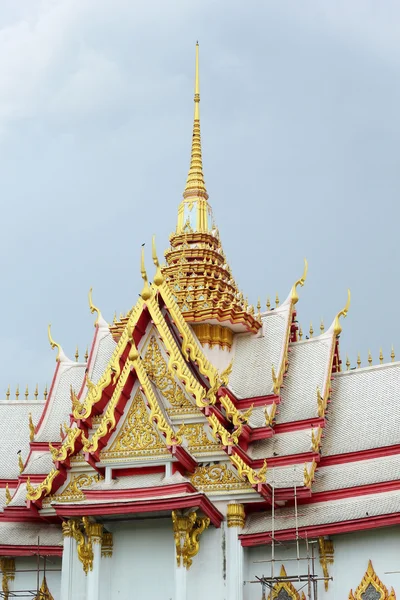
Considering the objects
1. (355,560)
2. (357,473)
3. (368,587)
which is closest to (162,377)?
(357,473)

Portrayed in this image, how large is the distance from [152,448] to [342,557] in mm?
3215

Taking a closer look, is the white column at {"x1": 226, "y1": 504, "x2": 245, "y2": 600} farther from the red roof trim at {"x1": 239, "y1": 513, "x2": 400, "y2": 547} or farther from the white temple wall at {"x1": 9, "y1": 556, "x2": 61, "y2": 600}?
the white temple wall at {"x1": 9, "y1": 556, "x2": 61, "y2": 600}

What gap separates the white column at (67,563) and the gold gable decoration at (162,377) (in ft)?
8.26

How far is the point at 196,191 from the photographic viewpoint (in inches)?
904

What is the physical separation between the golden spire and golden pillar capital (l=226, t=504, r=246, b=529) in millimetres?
6242

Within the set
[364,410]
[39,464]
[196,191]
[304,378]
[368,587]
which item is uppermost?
[196,191]

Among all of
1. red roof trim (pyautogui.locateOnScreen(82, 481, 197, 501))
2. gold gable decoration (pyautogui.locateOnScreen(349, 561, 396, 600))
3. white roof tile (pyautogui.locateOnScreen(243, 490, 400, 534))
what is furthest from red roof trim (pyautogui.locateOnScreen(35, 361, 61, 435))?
gold gable decoration (pyautogui.locateOnScreen(349, 561, 396, 600))

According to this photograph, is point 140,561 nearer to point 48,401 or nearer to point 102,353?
point 48,401

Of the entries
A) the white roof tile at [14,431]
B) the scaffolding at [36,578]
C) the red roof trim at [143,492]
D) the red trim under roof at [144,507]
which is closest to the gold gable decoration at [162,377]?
the red roof trim at [143,492]

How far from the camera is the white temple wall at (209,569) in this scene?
17484mm

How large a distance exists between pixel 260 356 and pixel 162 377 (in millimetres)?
2080

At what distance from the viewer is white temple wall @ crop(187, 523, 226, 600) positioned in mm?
17484

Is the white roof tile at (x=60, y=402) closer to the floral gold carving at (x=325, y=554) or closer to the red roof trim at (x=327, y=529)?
the red roof trim at (x=327, y=529)

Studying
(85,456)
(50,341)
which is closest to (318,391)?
(85,456)
